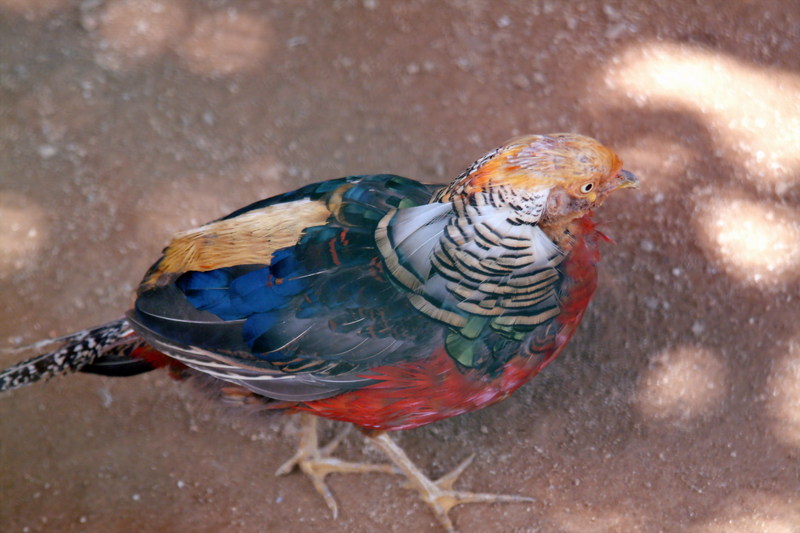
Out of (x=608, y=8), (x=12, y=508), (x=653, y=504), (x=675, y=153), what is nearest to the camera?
(x=653, y=504)

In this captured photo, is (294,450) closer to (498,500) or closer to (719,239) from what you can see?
(498,500)

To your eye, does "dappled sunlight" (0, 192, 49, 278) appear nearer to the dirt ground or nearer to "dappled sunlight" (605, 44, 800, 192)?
the dirt ground

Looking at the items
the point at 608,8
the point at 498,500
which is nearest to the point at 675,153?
the point at 608,8

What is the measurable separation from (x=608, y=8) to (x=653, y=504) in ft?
7.57

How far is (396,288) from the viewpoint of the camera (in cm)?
204

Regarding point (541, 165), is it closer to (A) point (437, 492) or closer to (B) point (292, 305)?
(B) point (292, 305)

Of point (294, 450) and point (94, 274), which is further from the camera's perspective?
point (94, 274)

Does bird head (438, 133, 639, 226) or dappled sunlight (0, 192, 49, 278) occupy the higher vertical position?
bird head (438, 133, 639, 226)

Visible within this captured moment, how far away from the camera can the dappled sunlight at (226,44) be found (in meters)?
3.63

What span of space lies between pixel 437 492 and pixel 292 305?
1.04 metres

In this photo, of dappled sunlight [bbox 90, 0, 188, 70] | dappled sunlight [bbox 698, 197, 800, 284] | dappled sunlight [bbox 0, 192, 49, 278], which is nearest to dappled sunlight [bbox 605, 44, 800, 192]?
dappled sunlight [bbox 698, 197, 800, 284]

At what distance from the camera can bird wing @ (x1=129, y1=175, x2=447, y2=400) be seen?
6.69 feet

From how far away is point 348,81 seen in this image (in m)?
3.53

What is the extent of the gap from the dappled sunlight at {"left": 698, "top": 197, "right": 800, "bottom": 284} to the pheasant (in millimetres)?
855
